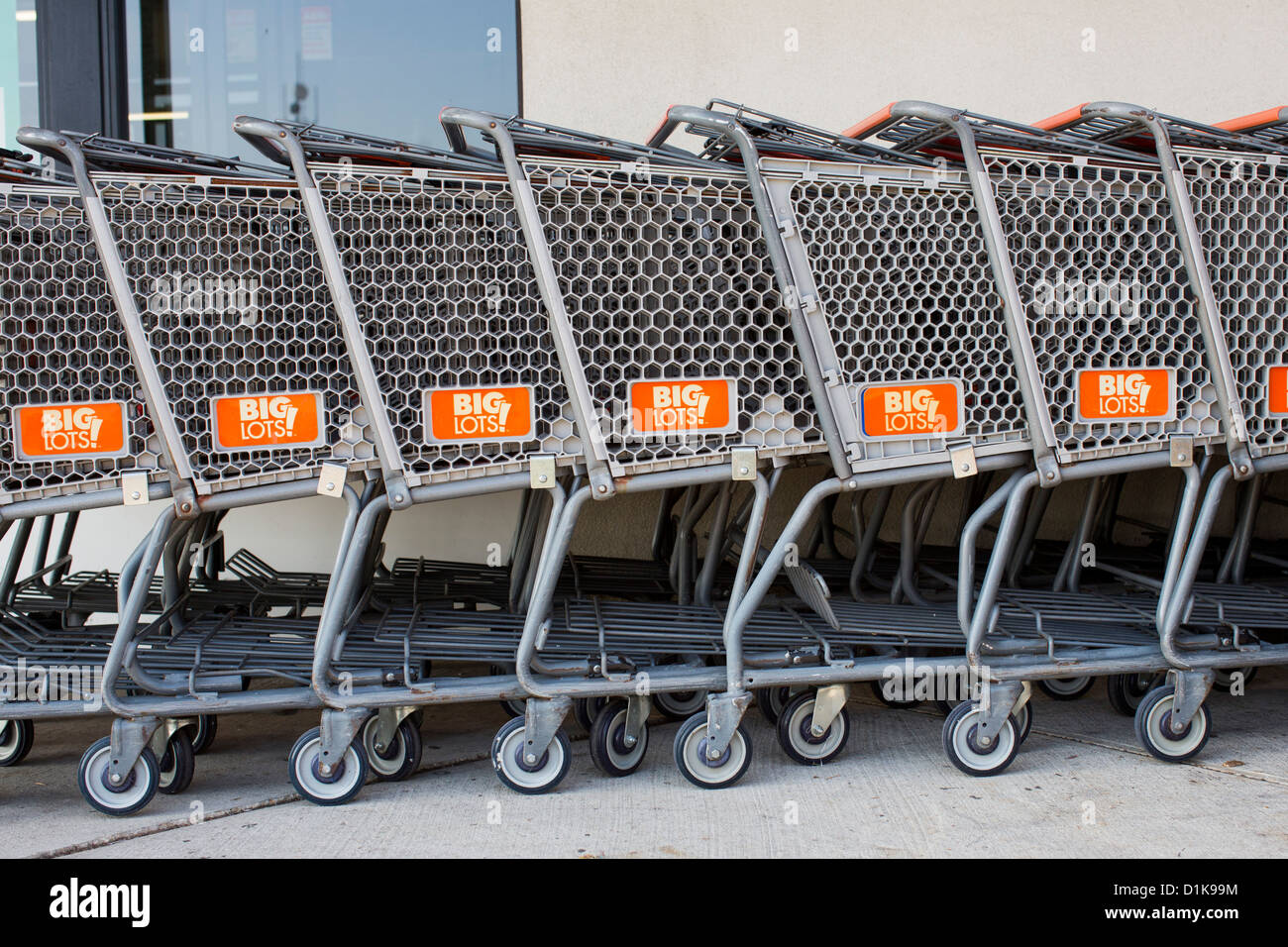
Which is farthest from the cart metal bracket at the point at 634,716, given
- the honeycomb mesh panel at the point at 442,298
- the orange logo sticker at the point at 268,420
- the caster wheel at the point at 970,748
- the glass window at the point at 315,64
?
the glass window at the point at 315,64

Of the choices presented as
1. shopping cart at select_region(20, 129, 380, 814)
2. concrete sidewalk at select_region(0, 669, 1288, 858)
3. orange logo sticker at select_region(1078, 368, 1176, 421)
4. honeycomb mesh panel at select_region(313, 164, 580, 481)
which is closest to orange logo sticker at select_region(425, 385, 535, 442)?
honeycomb mesh panel at select_region(313, 164, 580, 481)

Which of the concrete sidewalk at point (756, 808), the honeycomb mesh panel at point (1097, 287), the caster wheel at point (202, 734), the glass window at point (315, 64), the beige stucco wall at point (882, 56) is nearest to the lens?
the concrete sidewalk at point (756, 808)

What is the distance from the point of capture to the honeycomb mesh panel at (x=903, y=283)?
3.24 meters

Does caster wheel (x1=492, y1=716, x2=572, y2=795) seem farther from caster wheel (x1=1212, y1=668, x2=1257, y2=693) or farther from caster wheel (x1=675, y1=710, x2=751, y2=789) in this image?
caster wheel (x1=1212, y1=668, x2=1257, y2=693)

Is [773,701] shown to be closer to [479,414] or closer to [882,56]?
[479,414]

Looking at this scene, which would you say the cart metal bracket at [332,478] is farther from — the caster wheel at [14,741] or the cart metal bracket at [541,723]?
the caster wheel at [14,741]

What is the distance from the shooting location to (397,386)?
318 cm

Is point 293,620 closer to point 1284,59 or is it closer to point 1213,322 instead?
point 1213,322

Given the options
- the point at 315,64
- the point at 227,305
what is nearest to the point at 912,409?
the point at 227,305

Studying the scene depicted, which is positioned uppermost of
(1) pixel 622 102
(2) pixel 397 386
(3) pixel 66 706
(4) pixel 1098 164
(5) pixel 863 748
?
(1) pixel 622 102

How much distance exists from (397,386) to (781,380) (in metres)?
1.09

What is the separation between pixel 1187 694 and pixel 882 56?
3177mm

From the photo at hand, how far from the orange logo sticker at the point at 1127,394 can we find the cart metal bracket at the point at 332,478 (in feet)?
6.75
